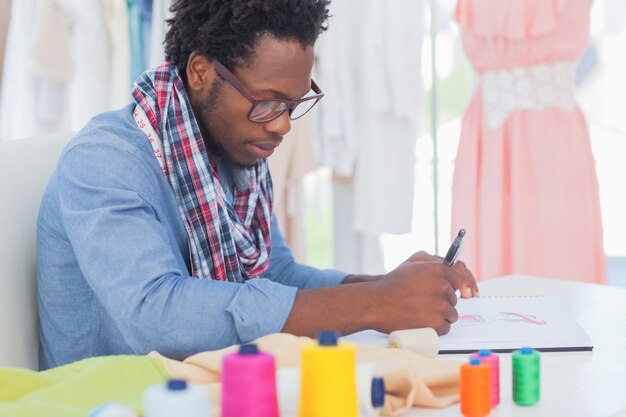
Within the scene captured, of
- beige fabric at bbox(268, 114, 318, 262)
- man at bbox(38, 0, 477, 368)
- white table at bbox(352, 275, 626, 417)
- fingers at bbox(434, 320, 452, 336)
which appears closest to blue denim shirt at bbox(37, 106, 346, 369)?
man at bbox(38, 0, 477, 368)

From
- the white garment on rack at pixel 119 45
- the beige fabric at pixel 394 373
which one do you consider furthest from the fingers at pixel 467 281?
the white garment on rack at pixel 119 45

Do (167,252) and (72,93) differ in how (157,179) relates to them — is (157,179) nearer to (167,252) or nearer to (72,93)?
(167,252)

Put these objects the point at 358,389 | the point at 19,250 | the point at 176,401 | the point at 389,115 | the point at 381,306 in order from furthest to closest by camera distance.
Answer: the point at 389,115, the point at 19,250, the point at 381,306, the point at 358,389, the point at 176,401

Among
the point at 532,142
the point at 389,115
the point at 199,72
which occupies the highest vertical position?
the point at 199,72

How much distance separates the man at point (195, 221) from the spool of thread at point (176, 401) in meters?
0.48

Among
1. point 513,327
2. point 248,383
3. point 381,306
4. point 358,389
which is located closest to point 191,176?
point 381,306

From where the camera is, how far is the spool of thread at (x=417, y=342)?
1.36 meters

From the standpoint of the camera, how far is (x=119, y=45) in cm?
370

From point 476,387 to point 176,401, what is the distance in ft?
1.24

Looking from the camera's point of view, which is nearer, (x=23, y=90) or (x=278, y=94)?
(x=278, y=94)

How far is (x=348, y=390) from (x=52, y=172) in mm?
956

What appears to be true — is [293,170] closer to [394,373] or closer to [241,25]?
[241,25]

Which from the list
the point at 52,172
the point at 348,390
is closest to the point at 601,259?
the point at 52,172

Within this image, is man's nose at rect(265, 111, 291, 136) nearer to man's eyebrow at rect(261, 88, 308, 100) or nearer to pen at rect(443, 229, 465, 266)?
man's eyebrow at rect(261, 88, 308, 100)
